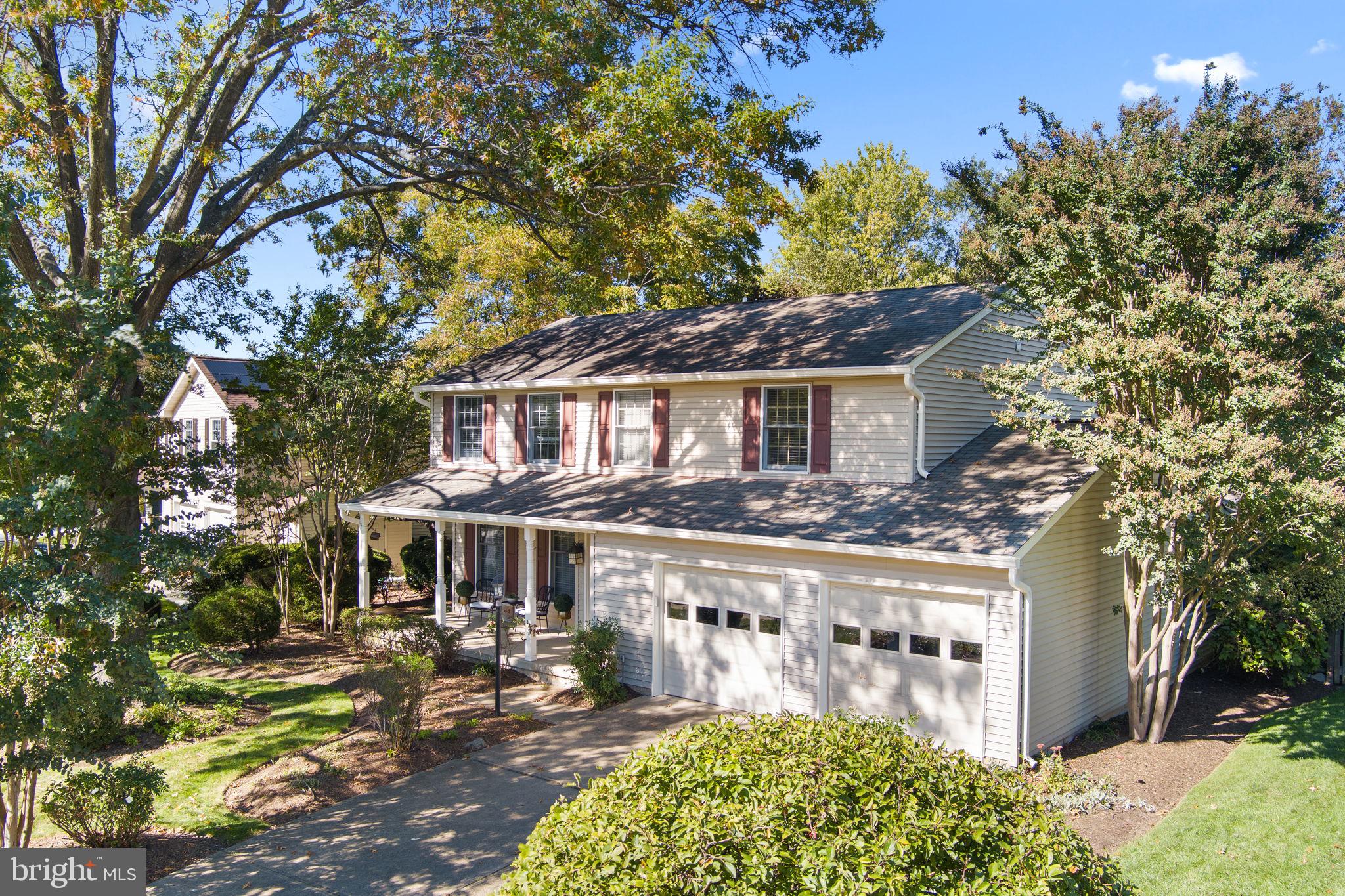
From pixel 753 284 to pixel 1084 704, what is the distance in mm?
21415

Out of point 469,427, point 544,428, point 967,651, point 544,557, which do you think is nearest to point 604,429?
point 544,428

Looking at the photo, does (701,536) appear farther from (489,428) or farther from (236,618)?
(236,618)

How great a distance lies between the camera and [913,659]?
1102 cm

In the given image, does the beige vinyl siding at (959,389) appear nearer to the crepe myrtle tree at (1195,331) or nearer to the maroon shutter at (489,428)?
the crepe myrtle tree at (1195,331)

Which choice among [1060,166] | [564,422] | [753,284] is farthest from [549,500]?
[753,284]

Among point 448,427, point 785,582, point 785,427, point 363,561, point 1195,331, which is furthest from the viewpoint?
point 448,427

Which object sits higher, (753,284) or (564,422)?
(753,284)

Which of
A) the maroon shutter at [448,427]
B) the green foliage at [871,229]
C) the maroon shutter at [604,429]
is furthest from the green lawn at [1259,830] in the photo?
the green foliage at [871,229]

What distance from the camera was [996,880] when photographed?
A: 392cm

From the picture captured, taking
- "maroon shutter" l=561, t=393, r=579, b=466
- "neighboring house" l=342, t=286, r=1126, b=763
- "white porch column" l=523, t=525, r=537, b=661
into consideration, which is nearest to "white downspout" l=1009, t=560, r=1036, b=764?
"neighboring house" l=342, t=286, r=1126, b=763

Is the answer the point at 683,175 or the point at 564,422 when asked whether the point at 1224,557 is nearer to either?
the point at 683,175

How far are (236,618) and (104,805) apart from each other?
852 centimetres

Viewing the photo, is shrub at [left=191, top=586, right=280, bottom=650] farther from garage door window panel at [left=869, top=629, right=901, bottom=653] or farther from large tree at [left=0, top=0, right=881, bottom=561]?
garage door window panel at [left=869, top=629, right=901, bottom=653]

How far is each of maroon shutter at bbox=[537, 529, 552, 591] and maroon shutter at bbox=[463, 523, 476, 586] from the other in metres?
2.11
